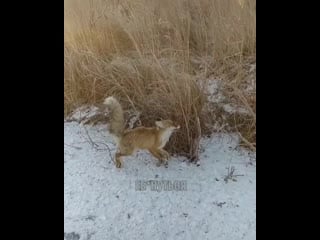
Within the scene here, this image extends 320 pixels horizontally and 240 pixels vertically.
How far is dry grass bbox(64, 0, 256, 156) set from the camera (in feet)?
7.59

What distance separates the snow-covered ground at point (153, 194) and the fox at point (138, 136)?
3cm

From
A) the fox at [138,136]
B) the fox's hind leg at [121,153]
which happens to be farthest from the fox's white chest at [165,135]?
the fox's hind leg at [121,153]

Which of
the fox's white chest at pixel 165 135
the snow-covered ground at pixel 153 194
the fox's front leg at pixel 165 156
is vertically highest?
the fox's white chest at pixel 165 135

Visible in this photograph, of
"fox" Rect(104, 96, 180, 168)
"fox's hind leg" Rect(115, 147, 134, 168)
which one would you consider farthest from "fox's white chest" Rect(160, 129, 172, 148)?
"fox's hind leg" Rect(115, 147, 134, 168)

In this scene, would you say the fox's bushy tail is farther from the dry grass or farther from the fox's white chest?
the fox's white chest

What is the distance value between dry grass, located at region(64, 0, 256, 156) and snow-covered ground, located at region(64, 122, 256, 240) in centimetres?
9

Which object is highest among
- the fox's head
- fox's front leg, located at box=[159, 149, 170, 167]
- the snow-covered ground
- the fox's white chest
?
the fox's head

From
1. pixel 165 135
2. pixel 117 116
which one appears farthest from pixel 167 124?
pixel 117 116

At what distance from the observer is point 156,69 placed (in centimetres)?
231

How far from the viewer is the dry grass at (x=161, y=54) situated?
2.31 metres

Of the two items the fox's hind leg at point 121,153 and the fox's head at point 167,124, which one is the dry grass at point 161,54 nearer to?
the fox's head at point 167,124
